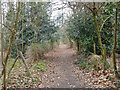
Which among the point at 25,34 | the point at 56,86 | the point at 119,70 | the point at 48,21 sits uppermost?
the point at 48,21

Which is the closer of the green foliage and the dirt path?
the dirt path

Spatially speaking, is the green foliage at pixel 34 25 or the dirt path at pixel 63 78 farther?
the green foliage at pixel 34 25

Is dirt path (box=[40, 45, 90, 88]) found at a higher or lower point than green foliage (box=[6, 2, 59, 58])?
lower

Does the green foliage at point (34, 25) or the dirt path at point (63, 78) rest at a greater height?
the green foliage at point (34, 25)

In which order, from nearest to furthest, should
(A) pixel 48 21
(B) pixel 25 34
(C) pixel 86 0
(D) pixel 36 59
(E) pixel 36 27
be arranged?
(C) pixel 86 0 < (D) pixel 36 59 < (E) pixel 36 27 < (B) pixel 25 34 < (A) pixel 48 21

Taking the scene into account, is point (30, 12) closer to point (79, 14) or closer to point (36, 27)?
point (36, 27)

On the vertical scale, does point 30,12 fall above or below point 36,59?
above

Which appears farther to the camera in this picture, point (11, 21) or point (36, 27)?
point (36, 27)

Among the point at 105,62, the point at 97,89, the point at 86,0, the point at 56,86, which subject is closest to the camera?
the point at 97,89

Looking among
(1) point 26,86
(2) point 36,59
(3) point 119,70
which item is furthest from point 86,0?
(2) point 36,59

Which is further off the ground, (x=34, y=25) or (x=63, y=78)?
(x=34, y=25)

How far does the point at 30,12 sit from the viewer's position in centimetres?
1161

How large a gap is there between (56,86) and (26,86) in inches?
52.1

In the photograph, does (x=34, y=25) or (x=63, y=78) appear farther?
(x=34, y=25)
